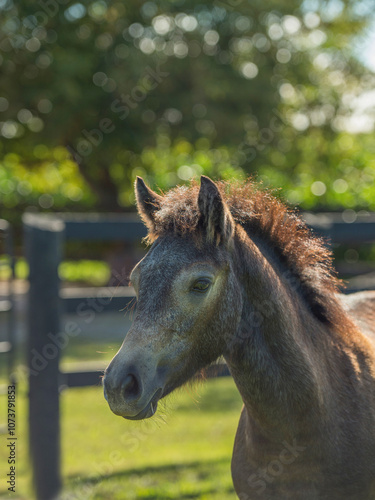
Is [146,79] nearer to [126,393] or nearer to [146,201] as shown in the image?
[146,201]

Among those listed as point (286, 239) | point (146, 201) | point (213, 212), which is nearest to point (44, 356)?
point (146, 201)

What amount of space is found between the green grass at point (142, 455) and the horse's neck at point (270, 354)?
137 cm

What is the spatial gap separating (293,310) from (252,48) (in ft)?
47.9

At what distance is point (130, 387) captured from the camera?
1.79m

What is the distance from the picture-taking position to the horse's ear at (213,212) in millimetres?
1968

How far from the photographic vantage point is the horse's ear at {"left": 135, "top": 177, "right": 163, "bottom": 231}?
90.7 inches

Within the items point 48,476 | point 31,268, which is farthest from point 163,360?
point 48,476

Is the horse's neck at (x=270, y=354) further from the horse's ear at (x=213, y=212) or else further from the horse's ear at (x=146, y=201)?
the horse's ear at (x=146, y=201)

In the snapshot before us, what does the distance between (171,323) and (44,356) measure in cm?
228

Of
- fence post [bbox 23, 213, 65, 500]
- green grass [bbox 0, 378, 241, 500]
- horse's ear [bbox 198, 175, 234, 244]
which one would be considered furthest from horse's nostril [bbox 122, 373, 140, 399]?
fence post [bbox 23, 213, 65, 500]

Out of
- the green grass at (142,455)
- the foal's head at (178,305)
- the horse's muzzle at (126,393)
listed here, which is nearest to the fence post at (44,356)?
the green grass at (142,455)

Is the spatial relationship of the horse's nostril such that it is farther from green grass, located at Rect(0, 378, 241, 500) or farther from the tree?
the tree

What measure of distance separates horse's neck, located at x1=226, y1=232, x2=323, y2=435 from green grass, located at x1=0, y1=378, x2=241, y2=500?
4.51ft

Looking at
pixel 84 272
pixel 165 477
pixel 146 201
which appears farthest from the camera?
pixel 84 272
